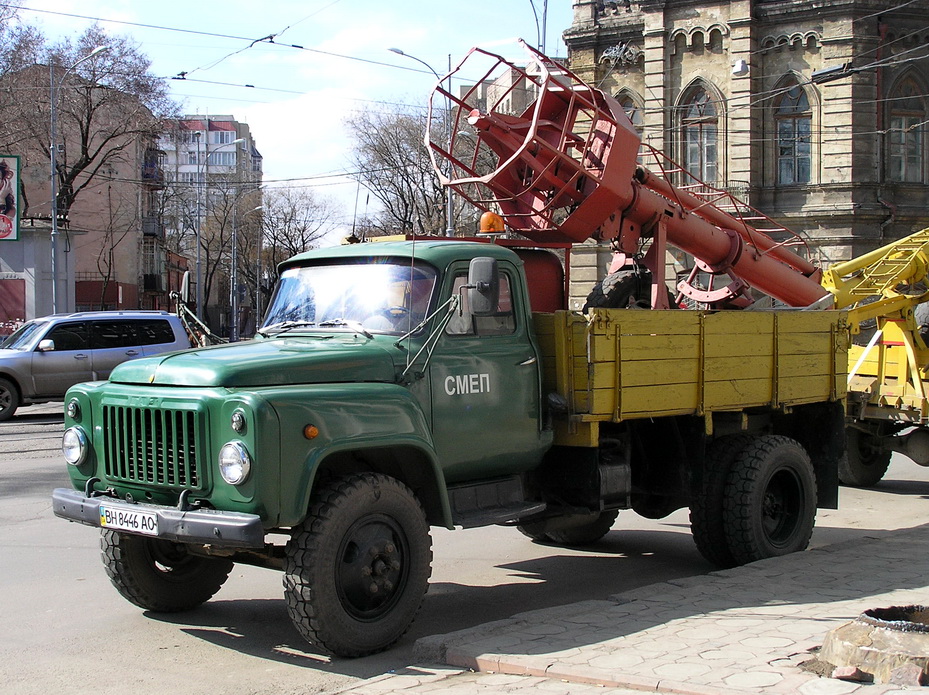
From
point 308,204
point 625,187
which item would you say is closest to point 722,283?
point 625,187

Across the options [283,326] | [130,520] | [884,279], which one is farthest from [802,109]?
[130,520]

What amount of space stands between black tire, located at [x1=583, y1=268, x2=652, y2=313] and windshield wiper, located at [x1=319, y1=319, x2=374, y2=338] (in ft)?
16.2

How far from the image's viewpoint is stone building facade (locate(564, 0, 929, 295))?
101 ft

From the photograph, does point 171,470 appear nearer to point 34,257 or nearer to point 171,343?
point 171,343

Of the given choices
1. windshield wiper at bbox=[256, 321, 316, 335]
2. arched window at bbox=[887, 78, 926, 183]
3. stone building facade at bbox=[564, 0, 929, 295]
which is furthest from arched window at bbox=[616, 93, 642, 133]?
windshield wiper at bbox=[256, 321, 316, 335]

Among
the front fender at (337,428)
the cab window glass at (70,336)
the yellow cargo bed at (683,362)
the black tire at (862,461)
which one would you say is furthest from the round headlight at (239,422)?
the cab window glass at (70,336)

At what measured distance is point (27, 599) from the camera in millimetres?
7035

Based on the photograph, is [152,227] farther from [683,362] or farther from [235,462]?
[235,462]

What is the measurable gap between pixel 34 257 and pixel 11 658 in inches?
1162

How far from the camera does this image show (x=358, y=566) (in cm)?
573

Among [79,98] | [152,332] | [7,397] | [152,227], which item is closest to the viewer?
[7,397]

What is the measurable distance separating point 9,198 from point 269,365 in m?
28.8

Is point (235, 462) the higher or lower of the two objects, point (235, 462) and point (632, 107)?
the lower

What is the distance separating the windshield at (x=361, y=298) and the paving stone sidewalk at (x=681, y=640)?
6.32 feet
